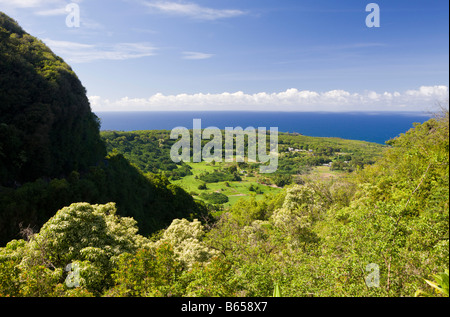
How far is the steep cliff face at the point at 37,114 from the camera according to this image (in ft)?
69.1

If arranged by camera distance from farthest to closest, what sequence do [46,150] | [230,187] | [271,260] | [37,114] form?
1. [230,187]
2. [46,150]
3. [37,114]
4. [271,260]

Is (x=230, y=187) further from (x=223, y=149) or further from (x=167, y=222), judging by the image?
(x=167, y=222)

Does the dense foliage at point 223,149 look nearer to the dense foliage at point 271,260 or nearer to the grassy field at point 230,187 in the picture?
the grassy field at point 230,187

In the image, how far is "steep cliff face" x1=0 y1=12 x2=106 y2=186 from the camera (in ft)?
69.1

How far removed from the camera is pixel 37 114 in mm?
22328

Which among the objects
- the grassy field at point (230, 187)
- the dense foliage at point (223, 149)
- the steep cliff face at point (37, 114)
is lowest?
the grassy field at point (230, 187)

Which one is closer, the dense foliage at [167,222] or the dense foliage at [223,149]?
the dense foliage at [167,222]

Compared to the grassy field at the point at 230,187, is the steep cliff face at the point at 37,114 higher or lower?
higher
